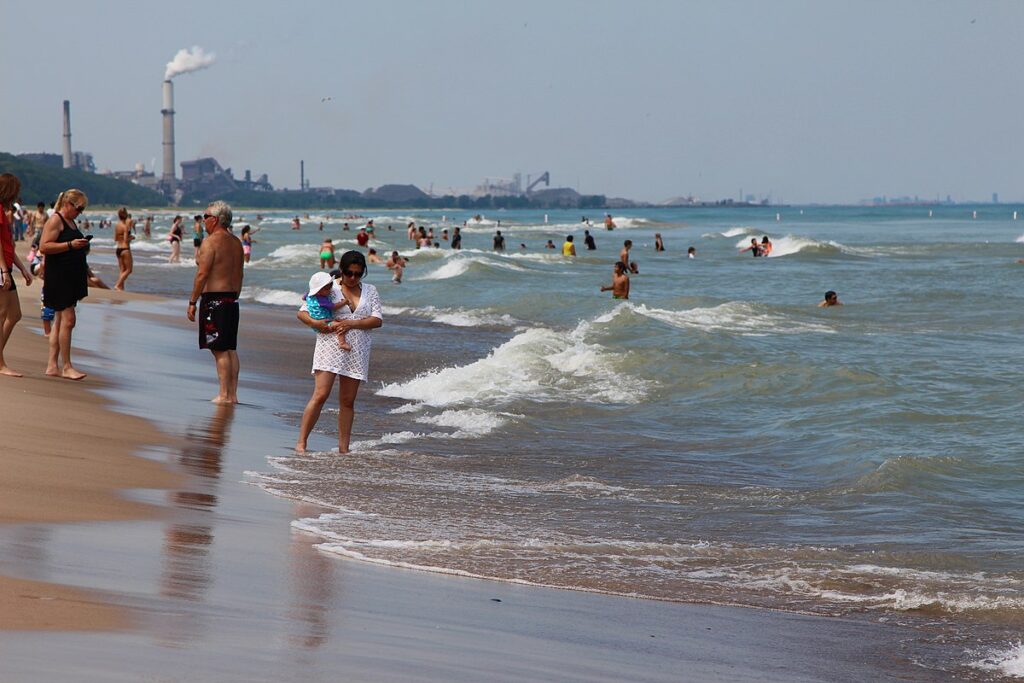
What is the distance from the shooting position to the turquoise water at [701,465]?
6199 mm

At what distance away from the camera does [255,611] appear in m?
4.33

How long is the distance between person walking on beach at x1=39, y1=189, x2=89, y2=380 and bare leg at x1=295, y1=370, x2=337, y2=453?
2.48 meters

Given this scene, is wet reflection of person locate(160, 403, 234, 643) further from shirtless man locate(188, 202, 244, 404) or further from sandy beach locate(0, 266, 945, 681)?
shirtless man locate(188, 202, 244, 404)

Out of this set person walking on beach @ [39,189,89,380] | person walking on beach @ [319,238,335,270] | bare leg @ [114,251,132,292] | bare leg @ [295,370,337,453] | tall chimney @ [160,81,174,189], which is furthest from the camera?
tall chimney @ [160,81,174,189]

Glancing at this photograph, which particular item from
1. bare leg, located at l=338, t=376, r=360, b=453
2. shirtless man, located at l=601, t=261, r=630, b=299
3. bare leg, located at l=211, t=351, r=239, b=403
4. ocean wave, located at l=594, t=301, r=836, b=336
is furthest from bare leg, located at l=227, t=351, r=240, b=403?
shirtless man, located at l=601, t=261, r=630, b=299

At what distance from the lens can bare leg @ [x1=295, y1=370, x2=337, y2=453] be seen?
28.6 ft

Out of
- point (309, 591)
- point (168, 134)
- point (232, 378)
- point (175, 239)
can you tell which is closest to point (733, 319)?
point (232, 378)

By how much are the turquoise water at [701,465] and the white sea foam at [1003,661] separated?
0.37m

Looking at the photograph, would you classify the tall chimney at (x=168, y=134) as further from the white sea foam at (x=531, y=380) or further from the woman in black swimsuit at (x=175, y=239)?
the white sea foam at (x=531, y=380)

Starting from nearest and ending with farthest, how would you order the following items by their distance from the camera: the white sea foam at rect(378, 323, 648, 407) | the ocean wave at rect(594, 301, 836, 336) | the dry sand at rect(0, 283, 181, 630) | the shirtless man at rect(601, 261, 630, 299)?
the dry sand at rect(0, 283, 181, 630)
the white sea foam at rect(378, 323, 648, 407)
the ocean wave at rect(594, 301, 836, 336)
the shirtless man at rect(601, 261, 630, 299)

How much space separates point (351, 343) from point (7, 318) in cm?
323

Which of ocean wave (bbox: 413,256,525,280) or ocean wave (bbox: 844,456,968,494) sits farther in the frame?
ocean wave (bbox: 413,256,525,280)

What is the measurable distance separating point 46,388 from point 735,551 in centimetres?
558

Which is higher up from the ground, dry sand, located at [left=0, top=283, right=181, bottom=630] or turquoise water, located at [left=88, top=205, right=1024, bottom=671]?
dry sand, located at [left=0, top=283, right=181, bottom=630]
